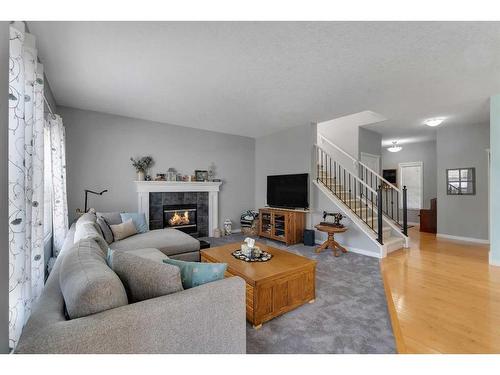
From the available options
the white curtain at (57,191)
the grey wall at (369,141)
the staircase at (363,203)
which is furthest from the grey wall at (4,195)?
the grey wall at (369,141)

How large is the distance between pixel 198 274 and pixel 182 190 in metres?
4.08

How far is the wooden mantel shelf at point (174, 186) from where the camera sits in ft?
15.5

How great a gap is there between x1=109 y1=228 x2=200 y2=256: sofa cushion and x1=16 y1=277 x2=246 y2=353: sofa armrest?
212 centimetres

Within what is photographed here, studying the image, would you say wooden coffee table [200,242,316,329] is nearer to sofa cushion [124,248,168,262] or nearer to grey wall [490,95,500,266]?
sofa cushion [124,248,168,262]

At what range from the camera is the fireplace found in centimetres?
514

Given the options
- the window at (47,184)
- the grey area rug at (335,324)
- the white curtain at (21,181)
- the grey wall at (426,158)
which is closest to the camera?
the white curtain at (21,181)

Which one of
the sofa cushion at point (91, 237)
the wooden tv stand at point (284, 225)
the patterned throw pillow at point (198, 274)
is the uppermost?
the sofa cushion at point (91, 237)

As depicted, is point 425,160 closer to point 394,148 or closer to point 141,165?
point 394,148

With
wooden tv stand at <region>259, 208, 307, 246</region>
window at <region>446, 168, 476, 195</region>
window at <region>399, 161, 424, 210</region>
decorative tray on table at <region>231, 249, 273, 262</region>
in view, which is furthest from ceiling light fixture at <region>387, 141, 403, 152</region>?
decorative tray on table at <region>231, 249, 273, 262</region>

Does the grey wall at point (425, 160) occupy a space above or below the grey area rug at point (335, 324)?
above

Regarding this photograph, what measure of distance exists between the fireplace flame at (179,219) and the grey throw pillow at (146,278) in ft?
13.1

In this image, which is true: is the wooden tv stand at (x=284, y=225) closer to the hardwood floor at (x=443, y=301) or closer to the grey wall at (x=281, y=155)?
the grey wall at (x=281, y=155)

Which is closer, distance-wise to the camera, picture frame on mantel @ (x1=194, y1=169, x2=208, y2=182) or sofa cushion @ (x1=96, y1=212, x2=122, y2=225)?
sofa cushion @ (x1=96, y1=212, x2=122, y2=225)
